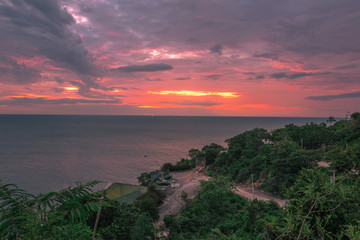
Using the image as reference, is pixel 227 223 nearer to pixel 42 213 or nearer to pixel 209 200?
pixel 209 200

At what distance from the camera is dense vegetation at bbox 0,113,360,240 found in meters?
3.09

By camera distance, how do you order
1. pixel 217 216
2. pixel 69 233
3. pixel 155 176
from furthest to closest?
pixel 155 176 → pixel 217 216 → pixel 69 233

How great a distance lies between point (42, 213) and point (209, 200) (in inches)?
552

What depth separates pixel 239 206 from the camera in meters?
17.9

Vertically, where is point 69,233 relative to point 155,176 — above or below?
above

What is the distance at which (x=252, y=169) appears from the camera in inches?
1078

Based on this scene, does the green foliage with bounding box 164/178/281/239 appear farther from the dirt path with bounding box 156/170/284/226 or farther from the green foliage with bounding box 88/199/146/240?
the dirt path with bounding box 156/170/284/226

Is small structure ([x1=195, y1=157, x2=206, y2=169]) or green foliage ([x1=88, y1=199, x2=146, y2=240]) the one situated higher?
green foliage ([x1=88, y1=199, x2=146, y2=240])

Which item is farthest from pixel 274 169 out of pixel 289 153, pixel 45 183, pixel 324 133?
pixel 45 183

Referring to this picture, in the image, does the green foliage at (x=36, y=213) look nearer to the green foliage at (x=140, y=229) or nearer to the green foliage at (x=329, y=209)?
the green foliage at (x=329, y=209)

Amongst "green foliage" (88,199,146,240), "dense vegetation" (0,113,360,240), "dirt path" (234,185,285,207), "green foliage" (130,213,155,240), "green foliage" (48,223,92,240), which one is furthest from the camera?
"dirt path" (234,185,285,207)

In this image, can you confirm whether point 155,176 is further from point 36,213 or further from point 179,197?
point 36,213

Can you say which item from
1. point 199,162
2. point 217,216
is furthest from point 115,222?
point 199,162

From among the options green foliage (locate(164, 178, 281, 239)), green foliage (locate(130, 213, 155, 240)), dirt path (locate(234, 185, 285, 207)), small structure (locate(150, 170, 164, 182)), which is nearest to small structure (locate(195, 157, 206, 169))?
small structure (locate(150, 170, 164, 182))
